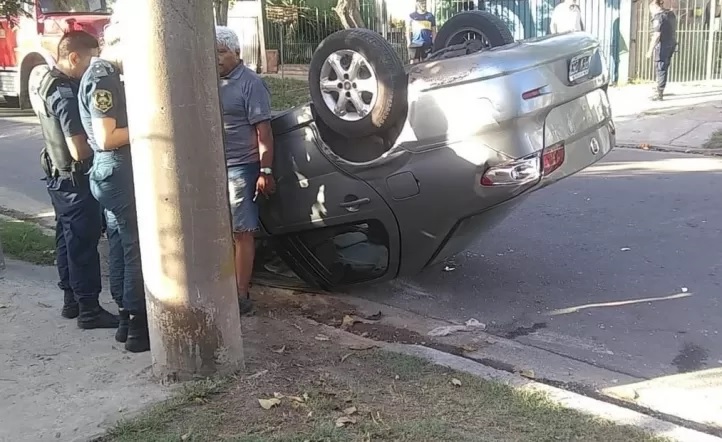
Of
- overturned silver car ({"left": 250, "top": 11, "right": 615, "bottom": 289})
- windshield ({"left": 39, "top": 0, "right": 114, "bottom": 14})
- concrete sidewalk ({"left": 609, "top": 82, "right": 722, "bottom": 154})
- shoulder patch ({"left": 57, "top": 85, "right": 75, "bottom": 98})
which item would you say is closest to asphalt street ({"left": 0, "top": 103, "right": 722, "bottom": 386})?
overturned silver car ({"left": 250, "top": 11, "right": 615, "bottom": 289})

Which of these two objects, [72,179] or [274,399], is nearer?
[274,399]

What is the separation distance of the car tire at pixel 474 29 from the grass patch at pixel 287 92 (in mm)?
9136

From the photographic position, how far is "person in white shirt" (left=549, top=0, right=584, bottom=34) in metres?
14.7

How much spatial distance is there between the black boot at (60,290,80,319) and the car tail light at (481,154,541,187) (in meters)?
2.52

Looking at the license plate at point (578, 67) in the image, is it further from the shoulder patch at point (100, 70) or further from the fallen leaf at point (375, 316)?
the shoulder patch at point (100, 70)

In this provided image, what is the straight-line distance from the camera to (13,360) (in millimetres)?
4270

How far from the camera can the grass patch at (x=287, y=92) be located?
1580 cm

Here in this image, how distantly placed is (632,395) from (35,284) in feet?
13.0

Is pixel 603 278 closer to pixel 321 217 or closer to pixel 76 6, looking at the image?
pixel 321 217

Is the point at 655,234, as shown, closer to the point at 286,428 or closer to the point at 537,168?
the point at 537,168

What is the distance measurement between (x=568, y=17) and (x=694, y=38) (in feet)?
8.50

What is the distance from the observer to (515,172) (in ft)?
14.9

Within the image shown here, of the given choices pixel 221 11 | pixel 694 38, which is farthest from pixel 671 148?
pixel 221 11

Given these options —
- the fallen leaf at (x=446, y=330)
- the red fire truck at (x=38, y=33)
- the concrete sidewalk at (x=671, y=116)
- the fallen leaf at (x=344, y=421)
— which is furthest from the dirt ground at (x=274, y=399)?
the red fire truck at (x=38, y=33)
